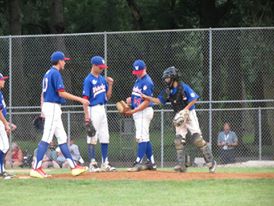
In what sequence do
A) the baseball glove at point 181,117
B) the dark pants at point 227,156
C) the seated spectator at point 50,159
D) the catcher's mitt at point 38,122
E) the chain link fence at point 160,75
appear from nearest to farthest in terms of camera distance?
the baseball glove at point 181,117
the seated spectator at point 50,159
the dark pants at point 227,156
the chain link fence at point 160,75
the catcher's mitt at point 38,122

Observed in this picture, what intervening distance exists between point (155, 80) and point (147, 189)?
932 cm

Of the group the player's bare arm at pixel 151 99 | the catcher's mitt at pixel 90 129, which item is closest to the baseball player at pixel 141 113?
the player's bare arm at pixel 151 99

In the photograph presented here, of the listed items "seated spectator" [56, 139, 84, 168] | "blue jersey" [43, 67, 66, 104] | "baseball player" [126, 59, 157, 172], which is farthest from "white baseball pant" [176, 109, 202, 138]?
"seated spectator" [56, 139, 84, 168]

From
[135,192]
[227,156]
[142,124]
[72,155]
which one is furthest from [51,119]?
[227,156]

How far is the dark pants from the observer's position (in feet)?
65.9

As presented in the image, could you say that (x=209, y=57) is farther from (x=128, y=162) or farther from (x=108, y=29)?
(x=108, y=29)

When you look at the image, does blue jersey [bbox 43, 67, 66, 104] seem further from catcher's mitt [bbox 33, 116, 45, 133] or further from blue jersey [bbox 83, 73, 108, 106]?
catcher's mitt [bbox 33, 116, 45, 133]

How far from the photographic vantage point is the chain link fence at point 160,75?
20438 mm

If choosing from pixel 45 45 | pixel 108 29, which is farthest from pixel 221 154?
pixel 108 29

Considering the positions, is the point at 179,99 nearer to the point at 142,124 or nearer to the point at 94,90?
the point at 142,124

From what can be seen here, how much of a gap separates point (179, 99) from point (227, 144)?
22.2ft

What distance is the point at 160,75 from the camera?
20.9 m

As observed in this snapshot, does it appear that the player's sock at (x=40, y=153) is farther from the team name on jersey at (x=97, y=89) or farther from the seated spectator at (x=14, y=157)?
the seated spectator at (x=14, y=157)

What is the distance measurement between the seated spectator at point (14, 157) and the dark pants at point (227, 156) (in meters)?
4.80
